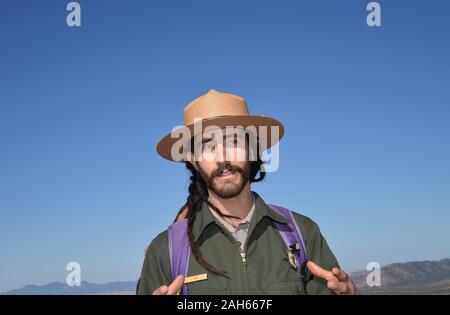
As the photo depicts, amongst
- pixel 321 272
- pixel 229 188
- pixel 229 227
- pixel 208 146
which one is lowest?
pixel 321 272

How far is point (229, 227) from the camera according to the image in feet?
17.9

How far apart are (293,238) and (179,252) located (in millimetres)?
1285

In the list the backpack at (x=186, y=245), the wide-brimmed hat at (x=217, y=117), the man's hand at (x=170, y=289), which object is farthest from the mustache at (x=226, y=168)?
the man's hand at (x=170, y=289)

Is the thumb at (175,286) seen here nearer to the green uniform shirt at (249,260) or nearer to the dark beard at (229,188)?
the green uniform shirt at (249,260)

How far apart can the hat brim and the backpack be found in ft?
4.02

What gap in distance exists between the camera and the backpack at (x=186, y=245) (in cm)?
492

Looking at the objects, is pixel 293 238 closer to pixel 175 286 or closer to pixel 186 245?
pixel 186 245

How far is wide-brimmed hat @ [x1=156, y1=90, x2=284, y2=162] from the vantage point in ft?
18.9

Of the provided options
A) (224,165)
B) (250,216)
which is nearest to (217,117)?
(224,165)

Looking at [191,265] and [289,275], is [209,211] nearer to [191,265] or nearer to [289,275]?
[191,265]

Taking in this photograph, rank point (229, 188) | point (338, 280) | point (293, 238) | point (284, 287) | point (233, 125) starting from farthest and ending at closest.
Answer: point (233, 125) → point (229, 188) → point (293, 238) → point (284, 287) → point (338, 280)

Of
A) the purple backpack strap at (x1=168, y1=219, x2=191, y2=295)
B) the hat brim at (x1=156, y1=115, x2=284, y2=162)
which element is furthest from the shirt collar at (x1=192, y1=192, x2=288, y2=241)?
the hat brim at (x1=156, y1=115, x2=284, y2=162)
